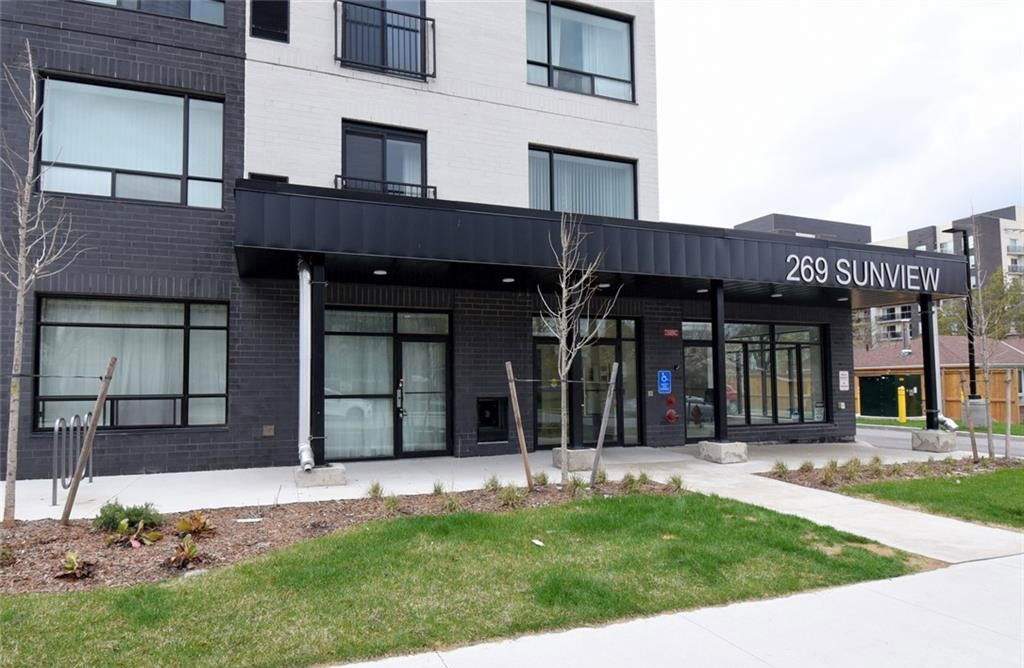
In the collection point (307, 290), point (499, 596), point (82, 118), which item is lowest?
point (499, 596)

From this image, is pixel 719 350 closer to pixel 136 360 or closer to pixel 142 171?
pixel 136 360

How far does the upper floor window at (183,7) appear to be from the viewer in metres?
10.6

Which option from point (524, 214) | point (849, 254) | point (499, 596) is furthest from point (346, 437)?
point (849, 254)

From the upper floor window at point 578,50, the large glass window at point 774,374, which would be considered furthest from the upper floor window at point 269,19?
the large glass window at point 774,374

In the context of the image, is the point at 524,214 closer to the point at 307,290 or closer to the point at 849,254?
the point at 307,290

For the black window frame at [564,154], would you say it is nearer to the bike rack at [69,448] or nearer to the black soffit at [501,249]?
the black soffit at [501,249]

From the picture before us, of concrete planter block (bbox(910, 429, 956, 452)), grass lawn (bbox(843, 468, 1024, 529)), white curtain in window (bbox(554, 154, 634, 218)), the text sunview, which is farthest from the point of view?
white curtain in window (bbox(554, 154, 634, 218))

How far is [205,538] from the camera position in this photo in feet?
20.5

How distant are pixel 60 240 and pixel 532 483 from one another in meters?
7.91

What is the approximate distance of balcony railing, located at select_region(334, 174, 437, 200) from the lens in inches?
461

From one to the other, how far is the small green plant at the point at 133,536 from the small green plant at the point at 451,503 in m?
2.82

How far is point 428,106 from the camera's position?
41.1ft

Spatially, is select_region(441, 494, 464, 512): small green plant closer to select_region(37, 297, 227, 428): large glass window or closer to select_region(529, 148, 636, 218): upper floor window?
select_region(37, 297, 227, 428): large glass window

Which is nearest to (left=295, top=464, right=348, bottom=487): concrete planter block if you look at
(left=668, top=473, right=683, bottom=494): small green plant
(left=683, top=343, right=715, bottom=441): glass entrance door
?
(left=668, top=473, right=683, bottom=494): small green plant
